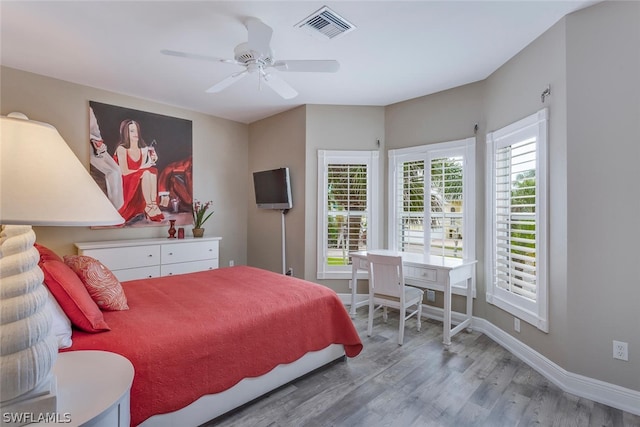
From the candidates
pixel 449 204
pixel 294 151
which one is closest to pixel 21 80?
pixel 294 151

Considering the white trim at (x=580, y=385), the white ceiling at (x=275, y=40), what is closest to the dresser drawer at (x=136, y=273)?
A: the white ceiling at (x=275, y=40)

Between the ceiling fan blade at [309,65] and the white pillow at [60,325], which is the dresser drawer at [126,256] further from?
the ceiling fan blade at [309,65]

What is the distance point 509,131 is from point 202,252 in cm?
399

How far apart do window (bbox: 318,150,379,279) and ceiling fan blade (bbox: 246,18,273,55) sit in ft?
6.85

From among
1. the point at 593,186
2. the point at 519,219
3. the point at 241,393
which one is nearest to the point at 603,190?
the point at 593,186

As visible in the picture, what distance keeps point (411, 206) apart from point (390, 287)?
4.45 ft

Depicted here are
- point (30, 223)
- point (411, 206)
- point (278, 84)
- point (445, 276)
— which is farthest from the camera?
point (411, 206)

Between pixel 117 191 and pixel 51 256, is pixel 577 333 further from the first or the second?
pixel 117 191

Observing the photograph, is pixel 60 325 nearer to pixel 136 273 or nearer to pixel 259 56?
pixel 259 56

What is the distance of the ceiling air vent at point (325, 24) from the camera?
2.31m

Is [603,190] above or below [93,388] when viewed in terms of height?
above

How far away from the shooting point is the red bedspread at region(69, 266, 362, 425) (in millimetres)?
1561

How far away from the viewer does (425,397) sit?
2.21 meters

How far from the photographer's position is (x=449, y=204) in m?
3.72
